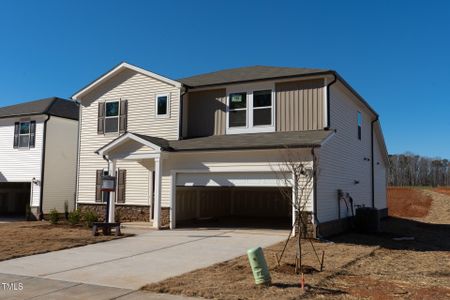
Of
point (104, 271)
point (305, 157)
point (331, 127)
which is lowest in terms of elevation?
point (104, 271)

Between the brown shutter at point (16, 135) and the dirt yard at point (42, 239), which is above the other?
the brown shutter at point (16, 135)

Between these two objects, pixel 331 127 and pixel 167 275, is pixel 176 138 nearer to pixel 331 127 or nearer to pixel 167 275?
pixel 331 127

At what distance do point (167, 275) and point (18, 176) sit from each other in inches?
720

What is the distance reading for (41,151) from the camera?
23562mm

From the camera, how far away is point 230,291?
752 centimetres

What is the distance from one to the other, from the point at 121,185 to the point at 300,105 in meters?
9.04

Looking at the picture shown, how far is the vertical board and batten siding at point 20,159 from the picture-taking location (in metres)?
23.7

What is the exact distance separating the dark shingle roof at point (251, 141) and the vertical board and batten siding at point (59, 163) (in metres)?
8.20

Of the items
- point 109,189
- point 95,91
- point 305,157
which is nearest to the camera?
point 305,157

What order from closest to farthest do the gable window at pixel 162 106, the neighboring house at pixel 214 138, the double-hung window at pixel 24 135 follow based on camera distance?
the neighboring house at pixel 214 138 → the gable window at pixel 162 106 → the double-hung window at pixel 24 135

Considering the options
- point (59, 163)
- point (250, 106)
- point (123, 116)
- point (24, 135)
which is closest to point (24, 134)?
point (24, 135)

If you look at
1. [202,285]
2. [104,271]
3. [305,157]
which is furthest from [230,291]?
[305,157]

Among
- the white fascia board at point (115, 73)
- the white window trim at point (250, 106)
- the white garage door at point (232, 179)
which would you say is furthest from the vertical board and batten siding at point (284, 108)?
the white garage door at point (232, 179)

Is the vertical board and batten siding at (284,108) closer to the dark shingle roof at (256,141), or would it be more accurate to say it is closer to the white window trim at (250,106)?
the white window trim at (250,106)
